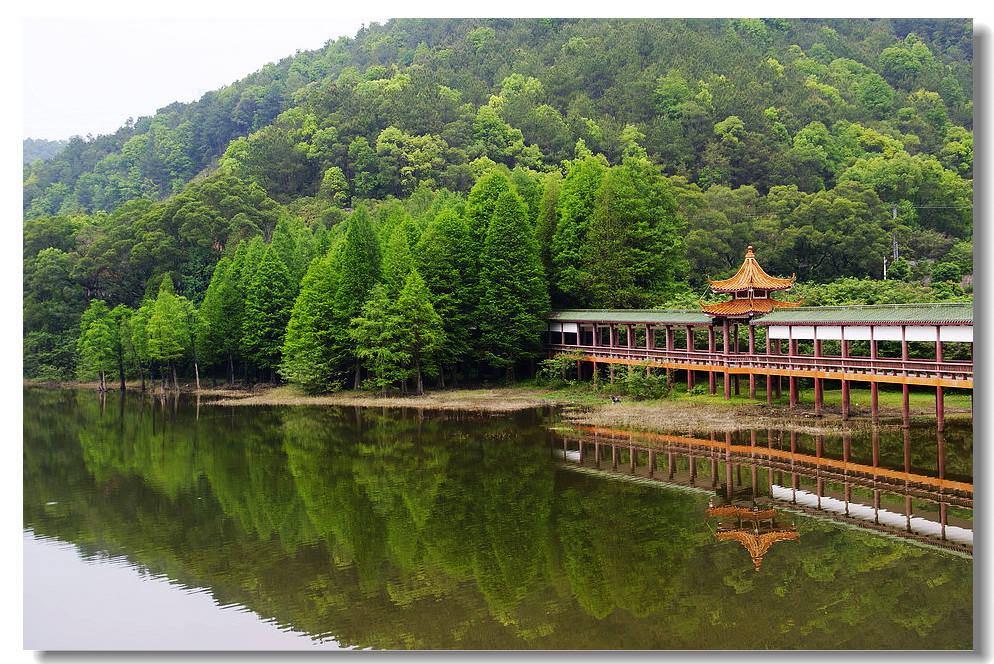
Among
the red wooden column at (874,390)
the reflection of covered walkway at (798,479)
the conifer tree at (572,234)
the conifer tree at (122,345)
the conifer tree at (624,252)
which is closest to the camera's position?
the reflection of covered walkway at (798,479)

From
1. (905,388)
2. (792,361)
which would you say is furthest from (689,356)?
(905,388)

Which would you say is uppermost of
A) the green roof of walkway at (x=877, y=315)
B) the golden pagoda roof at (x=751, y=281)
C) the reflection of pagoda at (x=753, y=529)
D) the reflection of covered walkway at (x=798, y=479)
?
the golden pagoda roof at (x=751, y=281)

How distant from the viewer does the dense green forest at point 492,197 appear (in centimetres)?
4484

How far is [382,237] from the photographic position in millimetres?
48969

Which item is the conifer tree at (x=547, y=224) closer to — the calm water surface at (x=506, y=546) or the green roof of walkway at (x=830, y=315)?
the green roof of walkway at (x=830, y=315)

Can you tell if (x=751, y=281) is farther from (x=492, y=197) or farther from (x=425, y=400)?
(x=492, y=197)

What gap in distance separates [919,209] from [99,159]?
97.1 meters

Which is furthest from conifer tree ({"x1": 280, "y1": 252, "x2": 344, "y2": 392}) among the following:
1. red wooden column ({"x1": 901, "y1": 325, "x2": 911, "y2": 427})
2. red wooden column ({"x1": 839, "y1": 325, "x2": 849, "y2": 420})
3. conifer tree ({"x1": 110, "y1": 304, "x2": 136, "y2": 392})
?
red wooden column ({"x1": 901, "y1": 325, "x2": 911, "y2": 427})

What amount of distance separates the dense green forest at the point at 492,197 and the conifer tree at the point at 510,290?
0.13 metres

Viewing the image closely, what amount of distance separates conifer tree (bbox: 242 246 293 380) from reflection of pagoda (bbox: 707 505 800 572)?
33284mm

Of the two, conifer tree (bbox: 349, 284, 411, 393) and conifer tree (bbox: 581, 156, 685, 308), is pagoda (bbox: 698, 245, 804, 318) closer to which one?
conifer tree (bbox: 581, 156, 685, 308)

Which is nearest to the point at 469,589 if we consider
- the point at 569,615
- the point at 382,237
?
the point at 569,615

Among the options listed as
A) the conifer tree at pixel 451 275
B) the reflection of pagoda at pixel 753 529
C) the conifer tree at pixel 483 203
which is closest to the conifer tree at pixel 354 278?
the conifer tree at pixel 451 275

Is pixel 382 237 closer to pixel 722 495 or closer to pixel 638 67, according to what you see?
pixel 722 495
